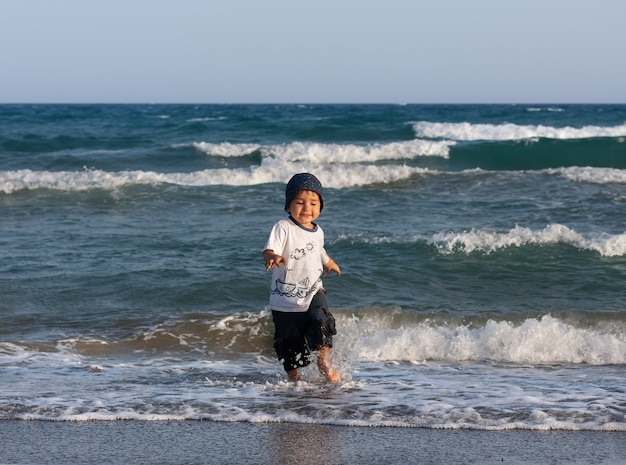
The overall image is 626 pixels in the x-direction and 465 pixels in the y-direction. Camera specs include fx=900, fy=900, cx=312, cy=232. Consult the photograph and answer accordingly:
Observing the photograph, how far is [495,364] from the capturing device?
21.8 ft

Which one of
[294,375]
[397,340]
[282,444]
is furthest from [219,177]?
[282,444]

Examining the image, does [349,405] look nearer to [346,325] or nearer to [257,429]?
[257,429]

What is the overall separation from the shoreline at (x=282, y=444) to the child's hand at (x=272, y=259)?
2.93 feet

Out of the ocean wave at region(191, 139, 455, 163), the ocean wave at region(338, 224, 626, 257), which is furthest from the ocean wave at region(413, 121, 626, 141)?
the ocean wave at region(338, 224, 626, 257)

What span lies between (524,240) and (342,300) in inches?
126

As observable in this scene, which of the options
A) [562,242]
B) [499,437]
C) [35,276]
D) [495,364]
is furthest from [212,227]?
[499,437]

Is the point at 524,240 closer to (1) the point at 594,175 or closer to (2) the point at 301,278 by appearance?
(2) the point at 301,278

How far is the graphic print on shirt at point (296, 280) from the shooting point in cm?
539

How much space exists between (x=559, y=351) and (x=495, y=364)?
24.1 inches

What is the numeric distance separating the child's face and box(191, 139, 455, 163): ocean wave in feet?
57.8

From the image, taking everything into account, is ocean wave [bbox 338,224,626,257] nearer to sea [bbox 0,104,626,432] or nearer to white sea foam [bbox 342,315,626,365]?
sea [bbox 0,104,626,432]

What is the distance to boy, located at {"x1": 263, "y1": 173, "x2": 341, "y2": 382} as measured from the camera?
536 cm

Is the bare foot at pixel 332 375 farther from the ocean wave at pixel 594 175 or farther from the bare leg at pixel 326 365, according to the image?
the ocean wave at pixel 594 175

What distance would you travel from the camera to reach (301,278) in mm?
5422
